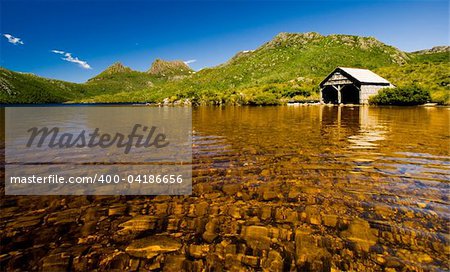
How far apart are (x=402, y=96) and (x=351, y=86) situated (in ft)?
34.7

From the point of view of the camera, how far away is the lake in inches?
139

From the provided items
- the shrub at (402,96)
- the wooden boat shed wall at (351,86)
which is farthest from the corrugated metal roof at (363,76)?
the shrub at (402,96)

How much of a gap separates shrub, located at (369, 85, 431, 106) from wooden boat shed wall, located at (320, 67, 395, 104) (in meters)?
2.12

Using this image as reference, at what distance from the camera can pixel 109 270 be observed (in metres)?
3.40

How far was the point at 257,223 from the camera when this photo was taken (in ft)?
14.7

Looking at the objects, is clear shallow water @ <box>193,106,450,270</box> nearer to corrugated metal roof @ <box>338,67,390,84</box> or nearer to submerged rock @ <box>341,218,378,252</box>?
submerged rock @ <box>341,218,378,252</box>

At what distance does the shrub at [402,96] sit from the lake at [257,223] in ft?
134

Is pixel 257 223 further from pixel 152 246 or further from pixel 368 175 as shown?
pixel 368 175

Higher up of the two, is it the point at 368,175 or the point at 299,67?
the point at 299,67

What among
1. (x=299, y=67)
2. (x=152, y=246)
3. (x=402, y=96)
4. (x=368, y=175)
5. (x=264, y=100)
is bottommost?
(x=152, y=246)

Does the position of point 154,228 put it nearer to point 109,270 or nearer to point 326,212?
point 109,270

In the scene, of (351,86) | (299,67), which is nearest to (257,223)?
(351,86)

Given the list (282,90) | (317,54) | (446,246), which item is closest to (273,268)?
(446,246)

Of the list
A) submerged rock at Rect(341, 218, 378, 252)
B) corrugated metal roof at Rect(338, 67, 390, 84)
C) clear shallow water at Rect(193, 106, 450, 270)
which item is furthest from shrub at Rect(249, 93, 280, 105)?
submerged rock at Rect(341, 218, 378, 252)
